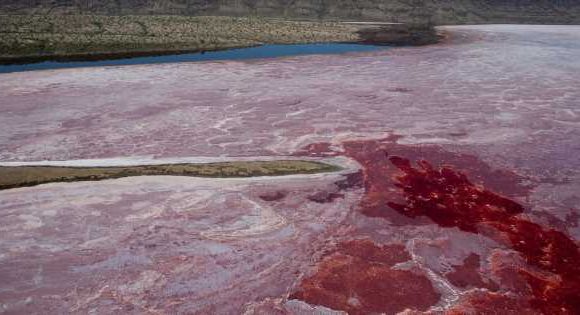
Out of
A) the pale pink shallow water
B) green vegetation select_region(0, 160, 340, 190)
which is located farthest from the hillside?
green vegetation select_region(0, 160, 340, 190)

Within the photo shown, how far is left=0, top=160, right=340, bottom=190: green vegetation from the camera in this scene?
12272 millimetres

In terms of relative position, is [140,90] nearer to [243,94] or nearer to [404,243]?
[243,94]

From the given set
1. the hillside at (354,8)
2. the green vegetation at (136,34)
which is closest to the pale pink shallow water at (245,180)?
the green vegetation at (136,34)

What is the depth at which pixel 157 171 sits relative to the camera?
12664 mm

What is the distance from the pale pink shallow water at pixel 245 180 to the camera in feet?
27.9

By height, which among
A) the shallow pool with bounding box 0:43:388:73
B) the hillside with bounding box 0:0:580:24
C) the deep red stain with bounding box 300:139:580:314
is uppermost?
the hillside with bounding box 0:0:580:24

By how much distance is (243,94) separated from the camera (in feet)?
65.7

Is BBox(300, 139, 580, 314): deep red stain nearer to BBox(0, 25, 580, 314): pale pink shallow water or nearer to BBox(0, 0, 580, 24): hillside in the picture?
BBox(0, 25, 580, 314): pale pink shallow water

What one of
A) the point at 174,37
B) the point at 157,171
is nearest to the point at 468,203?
the point at 157,171

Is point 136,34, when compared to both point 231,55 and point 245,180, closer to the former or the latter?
point 231,55

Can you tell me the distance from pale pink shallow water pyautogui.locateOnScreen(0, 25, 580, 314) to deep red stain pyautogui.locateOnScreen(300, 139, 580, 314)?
1.12 feet

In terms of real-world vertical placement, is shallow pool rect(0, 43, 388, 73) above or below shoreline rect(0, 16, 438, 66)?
below

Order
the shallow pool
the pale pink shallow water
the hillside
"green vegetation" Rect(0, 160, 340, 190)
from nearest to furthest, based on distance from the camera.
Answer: the pale pink shallow water
"green vegetation" Rect(0, 160, 340, 190)
the shallow pool
the hillside

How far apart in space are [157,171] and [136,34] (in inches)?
975
